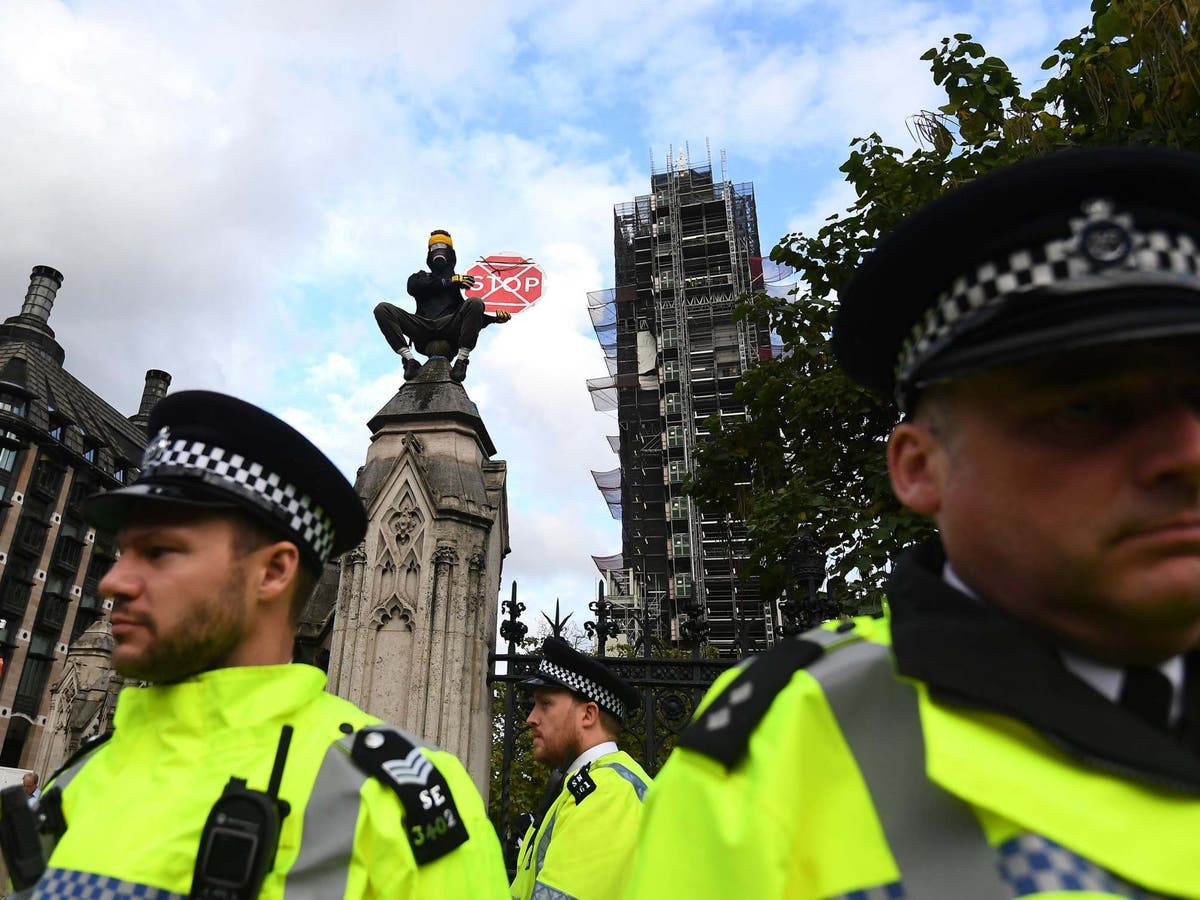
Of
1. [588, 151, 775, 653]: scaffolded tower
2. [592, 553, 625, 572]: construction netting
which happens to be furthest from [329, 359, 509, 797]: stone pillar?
[592, 553, 625, 572]: construction netting

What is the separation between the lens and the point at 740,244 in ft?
159

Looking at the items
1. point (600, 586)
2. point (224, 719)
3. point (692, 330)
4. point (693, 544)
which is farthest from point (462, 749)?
point (692, 330)

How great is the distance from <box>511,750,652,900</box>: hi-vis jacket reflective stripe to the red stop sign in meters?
7.18

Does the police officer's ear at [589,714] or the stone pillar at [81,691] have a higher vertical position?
the stone pillar at [81,691]

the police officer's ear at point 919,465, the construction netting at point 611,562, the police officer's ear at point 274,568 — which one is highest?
the construction netting at point 611,562

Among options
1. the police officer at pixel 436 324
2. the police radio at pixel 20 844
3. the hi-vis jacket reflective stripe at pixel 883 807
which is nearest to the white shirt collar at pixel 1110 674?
the hi-vis jacket reflective stripe at pixel 883 807

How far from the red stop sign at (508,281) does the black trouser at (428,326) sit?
3160 millimetres

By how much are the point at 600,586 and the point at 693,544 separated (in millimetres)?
33220

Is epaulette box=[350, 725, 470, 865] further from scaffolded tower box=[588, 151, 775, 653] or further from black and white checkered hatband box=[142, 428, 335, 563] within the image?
scaffolded tower box=[588, 151, 775, 653]

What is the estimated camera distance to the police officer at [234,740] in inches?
69.9

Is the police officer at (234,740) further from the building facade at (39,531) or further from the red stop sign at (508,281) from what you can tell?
the building facade at (39,531)

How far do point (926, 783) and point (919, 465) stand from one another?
1.65ft

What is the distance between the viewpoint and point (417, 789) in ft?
6.46

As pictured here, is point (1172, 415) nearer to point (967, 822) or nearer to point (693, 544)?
point (967, 822)
